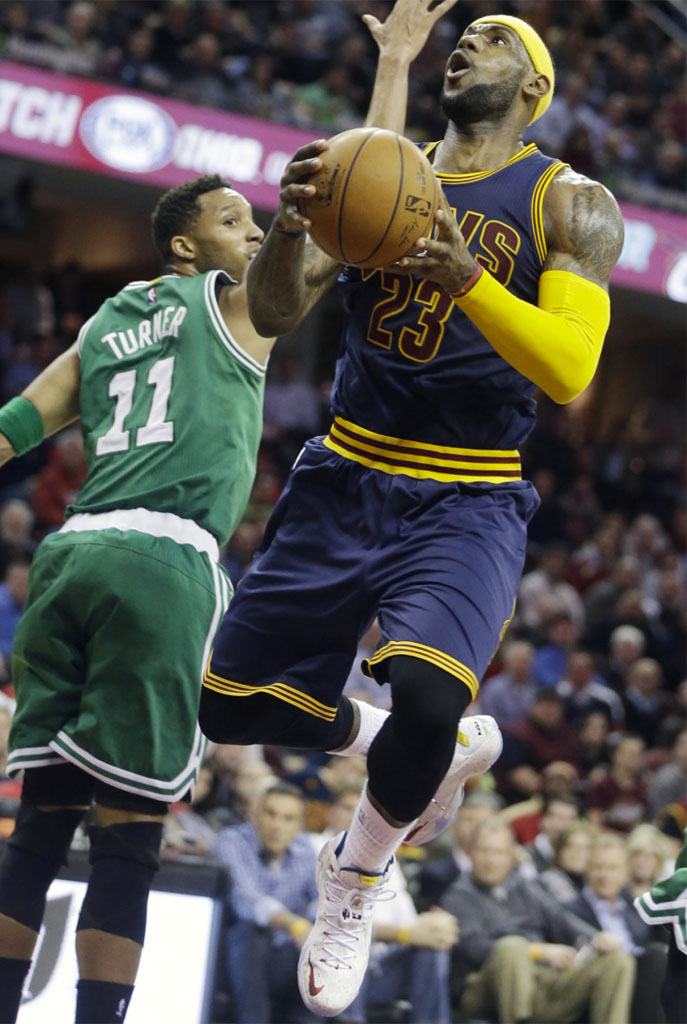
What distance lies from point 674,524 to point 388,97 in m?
11.4

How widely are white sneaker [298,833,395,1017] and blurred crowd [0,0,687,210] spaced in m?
9.26

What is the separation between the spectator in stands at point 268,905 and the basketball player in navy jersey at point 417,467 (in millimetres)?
2700

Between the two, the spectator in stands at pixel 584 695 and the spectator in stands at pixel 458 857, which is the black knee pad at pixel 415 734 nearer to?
the spectator in stands at pixel 458 857

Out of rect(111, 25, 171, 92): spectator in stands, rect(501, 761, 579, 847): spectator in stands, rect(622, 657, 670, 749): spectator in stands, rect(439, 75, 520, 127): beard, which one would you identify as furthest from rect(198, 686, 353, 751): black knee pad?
rect(111, 25, 171, 92): spectator in stands

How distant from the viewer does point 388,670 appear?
10.4ft

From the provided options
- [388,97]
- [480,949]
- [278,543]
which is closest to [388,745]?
[278,543]

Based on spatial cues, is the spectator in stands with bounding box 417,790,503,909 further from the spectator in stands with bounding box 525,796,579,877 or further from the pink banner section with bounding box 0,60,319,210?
the pink banner section with bounding box 0,60,319,210

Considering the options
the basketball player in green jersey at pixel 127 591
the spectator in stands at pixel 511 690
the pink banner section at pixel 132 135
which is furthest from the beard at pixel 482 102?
the pink banner section at pixel 132 135

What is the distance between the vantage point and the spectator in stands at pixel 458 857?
22.6 ft

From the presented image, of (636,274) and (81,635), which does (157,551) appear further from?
(636,274)

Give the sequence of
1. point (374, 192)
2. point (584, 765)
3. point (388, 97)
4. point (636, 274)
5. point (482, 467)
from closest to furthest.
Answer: point (374, 192), point (482, 467), point (388, 97), point (584, 765), point (636, 274)

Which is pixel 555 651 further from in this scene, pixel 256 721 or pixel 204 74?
pixel 256 721

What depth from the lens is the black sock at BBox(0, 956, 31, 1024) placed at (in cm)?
347

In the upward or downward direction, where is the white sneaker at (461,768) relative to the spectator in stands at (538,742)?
upward
